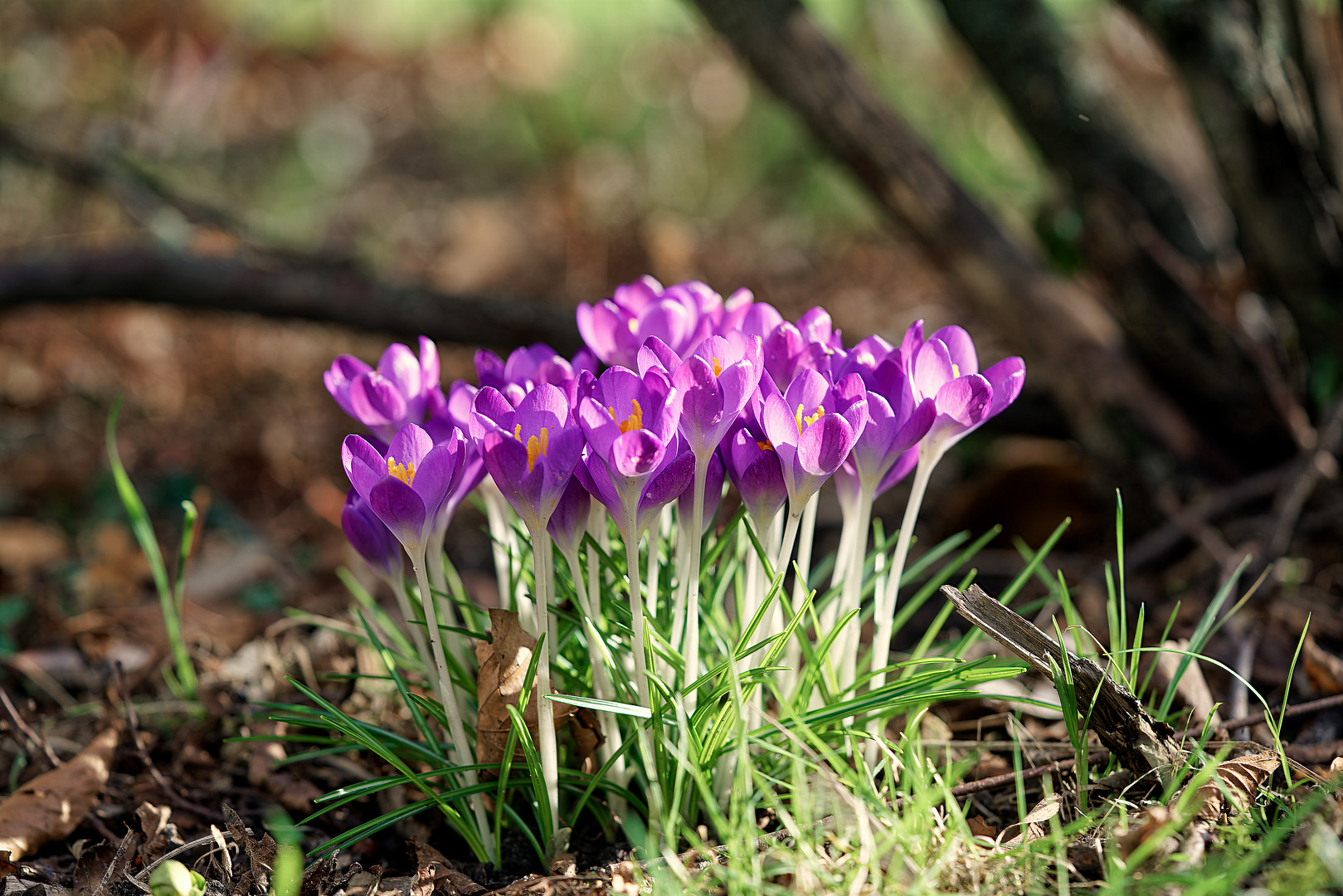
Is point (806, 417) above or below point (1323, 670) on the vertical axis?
above

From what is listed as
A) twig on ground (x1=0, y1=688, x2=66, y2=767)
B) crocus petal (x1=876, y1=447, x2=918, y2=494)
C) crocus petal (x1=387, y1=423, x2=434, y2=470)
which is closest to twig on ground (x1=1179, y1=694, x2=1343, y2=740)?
crocus petal (x1=876, y1=447, x2=918, y2=494)

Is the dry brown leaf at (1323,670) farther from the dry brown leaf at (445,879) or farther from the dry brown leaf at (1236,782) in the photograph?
the dry brown leaf at (445,879)

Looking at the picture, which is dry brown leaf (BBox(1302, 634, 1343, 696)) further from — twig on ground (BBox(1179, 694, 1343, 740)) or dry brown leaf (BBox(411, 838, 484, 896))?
dry brown leaf (BBox(411, 838, 484, 896))

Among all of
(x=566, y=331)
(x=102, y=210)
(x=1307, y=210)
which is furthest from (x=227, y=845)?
(x=102, y=210)

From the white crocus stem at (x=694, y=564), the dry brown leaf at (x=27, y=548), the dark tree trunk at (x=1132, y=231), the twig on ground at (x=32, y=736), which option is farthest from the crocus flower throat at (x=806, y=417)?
the dry brown leaf at (x=27, y=548)

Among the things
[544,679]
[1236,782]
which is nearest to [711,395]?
[544,679]

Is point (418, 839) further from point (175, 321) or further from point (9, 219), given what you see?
point (9, 219)

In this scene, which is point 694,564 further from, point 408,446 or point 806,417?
point 408,446
